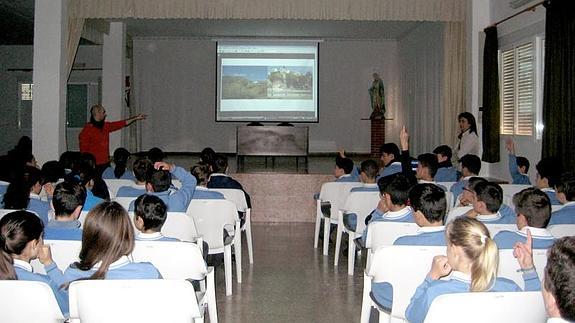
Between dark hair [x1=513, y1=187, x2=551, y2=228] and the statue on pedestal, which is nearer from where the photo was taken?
dark hair [x1=513, y1=187, x2=551, y2=228]

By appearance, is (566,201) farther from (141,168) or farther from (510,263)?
(141,168)

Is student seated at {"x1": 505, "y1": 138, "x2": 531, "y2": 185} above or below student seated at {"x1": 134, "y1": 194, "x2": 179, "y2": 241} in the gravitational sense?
above

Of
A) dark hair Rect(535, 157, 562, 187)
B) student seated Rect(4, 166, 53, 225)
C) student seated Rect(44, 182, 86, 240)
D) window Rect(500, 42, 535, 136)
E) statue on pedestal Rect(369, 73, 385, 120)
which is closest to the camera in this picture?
student seated Rect(44, 182, 86, 240)

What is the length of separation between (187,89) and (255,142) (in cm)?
383

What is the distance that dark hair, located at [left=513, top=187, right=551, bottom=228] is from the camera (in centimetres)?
311

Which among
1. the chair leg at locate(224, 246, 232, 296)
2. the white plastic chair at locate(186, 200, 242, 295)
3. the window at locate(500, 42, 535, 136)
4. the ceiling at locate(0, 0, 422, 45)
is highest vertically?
the ceiling at locate(0, 0, 422, 45)

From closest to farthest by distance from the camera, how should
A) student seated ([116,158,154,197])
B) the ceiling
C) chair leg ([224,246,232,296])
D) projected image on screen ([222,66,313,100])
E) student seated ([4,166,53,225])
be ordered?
student seated ([4,166,53,225]) → chair leg ([224,246,232,296]) → student seated ([116,158,154,197]) → the ceiling → projected image on screen ([222,66,313,100])

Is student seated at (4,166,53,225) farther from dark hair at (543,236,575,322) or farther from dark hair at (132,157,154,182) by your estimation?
dark hair at (543,236,575,322)

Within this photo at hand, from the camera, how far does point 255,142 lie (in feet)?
41.7

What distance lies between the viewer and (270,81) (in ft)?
47.8

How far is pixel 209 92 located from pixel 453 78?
7587mm

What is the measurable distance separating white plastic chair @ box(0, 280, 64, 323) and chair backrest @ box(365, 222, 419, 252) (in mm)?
1984

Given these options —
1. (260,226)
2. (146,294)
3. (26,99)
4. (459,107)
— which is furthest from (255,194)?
(26,99)

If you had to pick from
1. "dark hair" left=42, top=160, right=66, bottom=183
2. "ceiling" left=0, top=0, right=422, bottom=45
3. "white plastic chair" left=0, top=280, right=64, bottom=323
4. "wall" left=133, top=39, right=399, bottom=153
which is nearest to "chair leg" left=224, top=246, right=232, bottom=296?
"dark hair" left=42, top=160, right=66, bottom=183
